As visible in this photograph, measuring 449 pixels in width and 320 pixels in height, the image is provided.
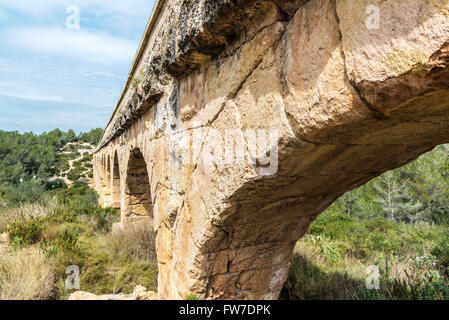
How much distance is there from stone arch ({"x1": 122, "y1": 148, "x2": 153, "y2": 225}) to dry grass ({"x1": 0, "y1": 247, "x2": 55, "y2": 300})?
252 cm

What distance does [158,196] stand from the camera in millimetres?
2928

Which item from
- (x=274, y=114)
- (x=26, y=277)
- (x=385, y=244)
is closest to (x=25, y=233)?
(x=26, y=277)

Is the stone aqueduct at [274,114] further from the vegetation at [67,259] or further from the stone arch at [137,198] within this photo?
the stone arch at [137,198]

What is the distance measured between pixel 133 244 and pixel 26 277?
174 centimetres

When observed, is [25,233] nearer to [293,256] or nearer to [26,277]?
[26,277]

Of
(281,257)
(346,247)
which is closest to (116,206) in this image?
(346,247)

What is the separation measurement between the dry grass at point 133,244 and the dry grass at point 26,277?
1.05 m

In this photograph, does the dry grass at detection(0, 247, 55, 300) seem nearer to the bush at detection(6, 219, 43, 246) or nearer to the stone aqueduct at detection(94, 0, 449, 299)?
the bush at detection(6, 219, 43, 246)

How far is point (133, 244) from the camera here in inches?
191

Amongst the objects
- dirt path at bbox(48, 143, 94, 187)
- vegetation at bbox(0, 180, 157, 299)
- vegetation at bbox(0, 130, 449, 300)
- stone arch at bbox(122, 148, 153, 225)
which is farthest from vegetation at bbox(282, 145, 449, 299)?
dirt path at bbox(48, 143, 94, 187)

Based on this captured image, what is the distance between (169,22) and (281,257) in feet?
7.08

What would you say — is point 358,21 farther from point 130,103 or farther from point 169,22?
point 130,103

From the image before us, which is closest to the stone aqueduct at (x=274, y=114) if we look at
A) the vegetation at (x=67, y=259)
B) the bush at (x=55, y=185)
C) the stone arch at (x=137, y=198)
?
the vegetation at (x=67, y=259)

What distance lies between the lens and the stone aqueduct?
0.81 m
